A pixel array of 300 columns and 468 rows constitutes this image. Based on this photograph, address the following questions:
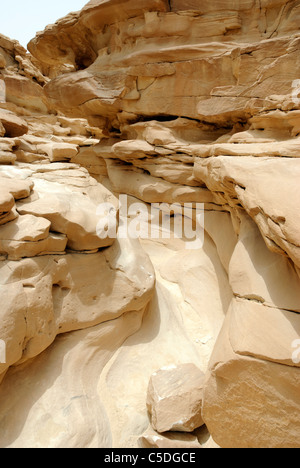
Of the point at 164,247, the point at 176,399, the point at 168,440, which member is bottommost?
the point at 168,440

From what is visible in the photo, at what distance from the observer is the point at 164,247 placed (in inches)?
196

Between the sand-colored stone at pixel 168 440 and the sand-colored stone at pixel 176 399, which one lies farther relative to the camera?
the sand-colored stone at pixel 176 399

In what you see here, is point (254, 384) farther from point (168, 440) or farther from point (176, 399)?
point (168, 440)

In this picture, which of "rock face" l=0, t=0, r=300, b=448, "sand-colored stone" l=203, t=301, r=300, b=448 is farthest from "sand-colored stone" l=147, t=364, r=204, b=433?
"sand-colored stone" l=203, t=301, r=300, b=448

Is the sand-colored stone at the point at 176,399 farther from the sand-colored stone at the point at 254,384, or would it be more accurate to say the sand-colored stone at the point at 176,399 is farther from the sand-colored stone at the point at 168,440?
the sand-colored stone at the point at 254,384

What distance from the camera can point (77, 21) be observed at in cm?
594

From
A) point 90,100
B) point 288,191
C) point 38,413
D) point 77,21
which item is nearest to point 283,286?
point 288,191

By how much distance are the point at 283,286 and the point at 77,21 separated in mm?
7120

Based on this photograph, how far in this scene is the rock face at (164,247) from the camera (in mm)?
2096

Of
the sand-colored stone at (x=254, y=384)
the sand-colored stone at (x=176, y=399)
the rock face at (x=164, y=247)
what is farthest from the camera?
the sand-colored stone at (x=176, y=399)

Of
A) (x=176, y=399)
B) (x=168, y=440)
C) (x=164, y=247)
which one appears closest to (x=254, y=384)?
(x=176, y=399)

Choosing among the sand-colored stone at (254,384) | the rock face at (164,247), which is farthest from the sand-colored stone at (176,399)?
the sand-colored stone at (254,384)

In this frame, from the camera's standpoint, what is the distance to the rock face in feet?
6.88
